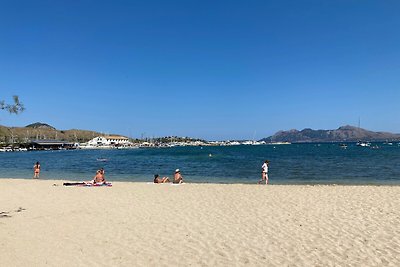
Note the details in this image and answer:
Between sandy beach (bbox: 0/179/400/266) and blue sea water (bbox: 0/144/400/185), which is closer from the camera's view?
sandy beach (bbox: 0/179/400/266)

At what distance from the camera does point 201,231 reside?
10203 mm

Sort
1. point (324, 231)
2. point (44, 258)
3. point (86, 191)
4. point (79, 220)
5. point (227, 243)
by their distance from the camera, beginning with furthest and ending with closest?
point (86, 191) → point (79, 220) → point (324, 231) → point (227, 243) → point (44, 258)

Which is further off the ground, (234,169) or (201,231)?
(201,231)

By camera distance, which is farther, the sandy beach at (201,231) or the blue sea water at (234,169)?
the blue sea water at (234,169)

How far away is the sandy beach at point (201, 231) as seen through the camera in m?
7.86

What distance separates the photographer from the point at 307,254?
8.09m

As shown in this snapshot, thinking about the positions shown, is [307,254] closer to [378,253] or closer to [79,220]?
[378,253]

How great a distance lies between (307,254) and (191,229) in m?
3.65

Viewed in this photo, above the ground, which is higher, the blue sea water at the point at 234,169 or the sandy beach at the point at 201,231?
the sandy beach at the point at 201,231

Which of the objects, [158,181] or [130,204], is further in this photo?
[158,181]

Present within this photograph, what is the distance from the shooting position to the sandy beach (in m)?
7.86

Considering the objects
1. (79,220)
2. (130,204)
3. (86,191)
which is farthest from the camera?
(86,191)

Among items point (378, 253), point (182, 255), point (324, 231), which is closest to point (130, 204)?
point (182, 255)

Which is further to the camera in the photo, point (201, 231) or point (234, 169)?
point (234, 169)
